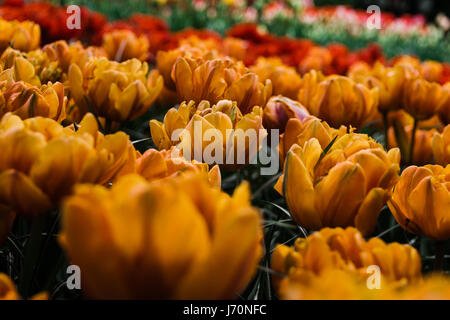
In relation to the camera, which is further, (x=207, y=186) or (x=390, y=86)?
(x=390, y=86)

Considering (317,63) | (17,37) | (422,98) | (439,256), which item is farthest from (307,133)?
(317,63)

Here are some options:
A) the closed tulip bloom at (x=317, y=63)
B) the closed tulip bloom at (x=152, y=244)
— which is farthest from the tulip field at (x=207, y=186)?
the closed tulip bloom at (x=317, y=63)

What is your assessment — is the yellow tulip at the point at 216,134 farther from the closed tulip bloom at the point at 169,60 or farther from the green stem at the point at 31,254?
the closed tulip bloom at the point at 169,60

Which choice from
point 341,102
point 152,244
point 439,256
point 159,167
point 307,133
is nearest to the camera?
point 152,244

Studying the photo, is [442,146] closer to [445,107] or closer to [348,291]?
[445,107]

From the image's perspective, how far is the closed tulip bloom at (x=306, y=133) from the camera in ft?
2.93

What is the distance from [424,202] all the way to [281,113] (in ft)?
1.23

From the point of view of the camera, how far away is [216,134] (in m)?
0.80

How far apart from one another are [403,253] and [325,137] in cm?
38

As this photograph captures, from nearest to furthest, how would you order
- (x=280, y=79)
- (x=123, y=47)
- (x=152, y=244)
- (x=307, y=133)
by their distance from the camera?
(x=152, y=244)
(x=307, y=133)
(x=280, y=79)
(x=123, y=47)

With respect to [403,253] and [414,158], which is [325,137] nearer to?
[403,253]

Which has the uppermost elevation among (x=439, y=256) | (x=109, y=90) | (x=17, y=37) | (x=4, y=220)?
(x=17, y=37)

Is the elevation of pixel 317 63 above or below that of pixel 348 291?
above

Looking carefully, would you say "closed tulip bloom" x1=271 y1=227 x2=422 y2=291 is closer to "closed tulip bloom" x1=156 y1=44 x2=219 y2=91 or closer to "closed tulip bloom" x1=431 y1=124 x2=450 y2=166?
"closed tulip bloom" x1=431 y1=124 x2=450 y2=166
